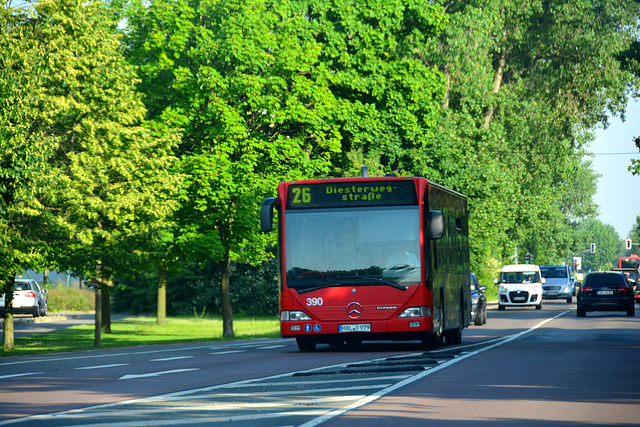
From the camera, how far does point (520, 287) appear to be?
48.8m

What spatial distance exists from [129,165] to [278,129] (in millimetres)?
7941

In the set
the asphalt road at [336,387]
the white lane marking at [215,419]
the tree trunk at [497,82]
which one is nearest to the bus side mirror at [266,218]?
the asphalt road at [336,387]

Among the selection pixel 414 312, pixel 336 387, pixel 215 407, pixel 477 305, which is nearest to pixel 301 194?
pixel 414 312

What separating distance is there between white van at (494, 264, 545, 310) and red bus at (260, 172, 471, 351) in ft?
99.3

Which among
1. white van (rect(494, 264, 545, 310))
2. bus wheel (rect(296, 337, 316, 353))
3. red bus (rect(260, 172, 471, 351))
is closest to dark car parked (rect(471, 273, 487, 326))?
bus wheel (rect(296, 337, 316, 353))

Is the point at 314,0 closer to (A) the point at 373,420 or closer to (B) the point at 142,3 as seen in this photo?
(B) the point at 142,3

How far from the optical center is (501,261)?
68.1 m

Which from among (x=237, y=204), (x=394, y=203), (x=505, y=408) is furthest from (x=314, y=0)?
(x=505, y=408)

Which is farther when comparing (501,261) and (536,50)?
(501,261)

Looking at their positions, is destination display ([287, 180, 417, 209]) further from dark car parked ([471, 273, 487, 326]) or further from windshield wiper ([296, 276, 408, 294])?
dark car parked ([471, 273, 487, 326])

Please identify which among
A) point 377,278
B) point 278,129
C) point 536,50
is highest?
point 536,50

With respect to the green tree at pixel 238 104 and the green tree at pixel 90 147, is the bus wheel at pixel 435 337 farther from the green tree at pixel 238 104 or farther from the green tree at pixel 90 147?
the green tree at pixel 238 104

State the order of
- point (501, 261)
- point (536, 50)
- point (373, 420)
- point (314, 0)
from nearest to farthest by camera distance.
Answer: point (373, 420) → point (314, 0) → point (536, 50) → point (501, 261)

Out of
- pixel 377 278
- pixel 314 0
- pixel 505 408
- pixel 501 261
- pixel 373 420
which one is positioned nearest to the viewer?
pixel 373 420
